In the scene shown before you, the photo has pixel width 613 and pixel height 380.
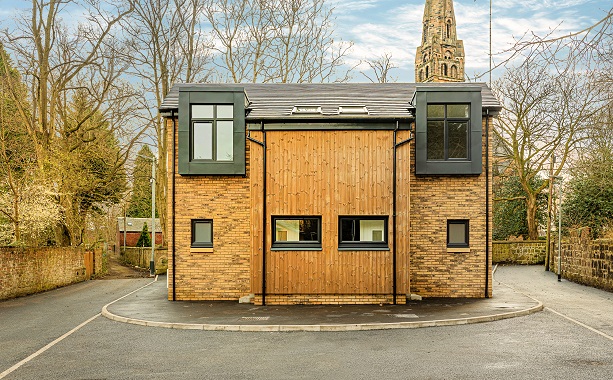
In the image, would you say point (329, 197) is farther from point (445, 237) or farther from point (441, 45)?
point (441, 45)

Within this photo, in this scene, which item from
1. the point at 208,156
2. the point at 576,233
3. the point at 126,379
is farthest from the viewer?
the point at 576,233

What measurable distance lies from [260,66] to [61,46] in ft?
38.7

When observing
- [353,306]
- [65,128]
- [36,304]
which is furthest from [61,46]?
[353,306]

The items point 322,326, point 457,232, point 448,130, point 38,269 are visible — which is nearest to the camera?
point 322,326

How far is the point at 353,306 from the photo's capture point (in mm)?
16188

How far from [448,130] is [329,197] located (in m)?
4.38

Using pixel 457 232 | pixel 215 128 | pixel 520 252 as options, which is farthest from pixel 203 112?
pixel 520 252

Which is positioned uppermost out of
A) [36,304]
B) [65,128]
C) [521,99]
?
[521,99]

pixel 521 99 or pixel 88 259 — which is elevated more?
pixel 521 99

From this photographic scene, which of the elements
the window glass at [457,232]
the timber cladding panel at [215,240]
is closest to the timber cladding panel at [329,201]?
the timber cladding panel at [215,240]

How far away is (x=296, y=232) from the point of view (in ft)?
55.4

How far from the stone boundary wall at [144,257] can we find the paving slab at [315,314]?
17.6m

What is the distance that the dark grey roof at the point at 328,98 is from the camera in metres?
18.3

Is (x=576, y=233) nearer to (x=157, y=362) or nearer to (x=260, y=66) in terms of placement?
(x=260, y=66)
